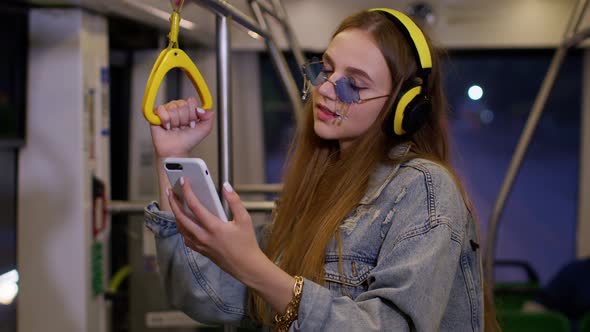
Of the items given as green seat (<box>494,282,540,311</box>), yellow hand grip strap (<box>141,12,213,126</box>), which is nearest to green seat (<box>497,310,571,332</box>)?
green seat (<box>494,282,540,311</box>)

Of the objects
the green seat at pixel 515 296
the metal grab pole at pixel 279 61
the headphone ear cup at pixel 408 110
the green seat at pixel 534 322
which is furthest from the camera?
the green seat at pixel 515 296

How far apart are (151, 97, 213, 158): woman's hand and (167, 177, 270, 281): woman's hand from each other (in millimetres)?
282

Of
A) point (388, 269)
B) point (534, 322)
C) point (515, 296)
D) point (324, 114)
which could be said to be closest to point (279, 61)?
point (324, 114)

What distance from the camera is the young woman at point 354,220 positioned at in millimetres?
1053

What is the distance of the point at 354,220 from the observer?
1263 mm

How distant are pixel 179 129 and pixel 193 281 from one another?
1.12ft

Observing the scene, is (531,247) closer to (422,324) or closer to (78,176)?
(78,176)

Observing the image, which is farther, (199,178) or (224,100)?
(224,100)

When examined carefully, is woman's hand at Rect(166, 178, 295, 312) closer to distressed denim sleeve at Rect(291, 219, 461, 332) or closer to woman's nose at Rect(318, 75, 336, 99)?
distressed denim sleeve at Rect(291, 219, 461, 332)

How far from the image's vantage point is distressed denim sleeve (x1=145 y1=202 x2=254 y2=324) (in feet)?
4.59

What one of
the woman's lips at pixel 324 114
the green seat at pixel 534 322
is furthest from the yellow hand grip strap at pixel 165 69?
the green seat at pixel 534 322

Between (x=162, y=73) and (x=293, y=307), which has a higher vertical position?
(x=162, y=73)

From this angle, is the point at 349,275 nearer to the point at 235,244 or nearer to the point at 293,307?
the point at 293,307

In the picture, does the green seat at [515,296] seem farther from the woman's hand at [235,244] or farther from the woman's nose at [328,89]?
the woman's hand at [235,244]
